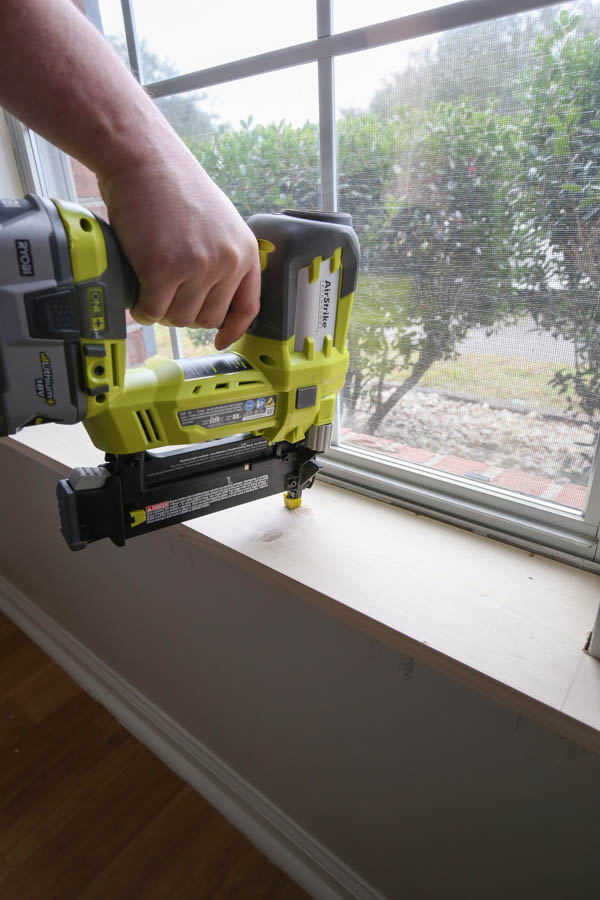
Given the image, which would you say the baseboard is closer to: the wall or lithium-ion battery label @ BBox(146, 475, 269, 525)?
the wall

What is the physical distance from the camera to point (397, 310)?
2.45ft

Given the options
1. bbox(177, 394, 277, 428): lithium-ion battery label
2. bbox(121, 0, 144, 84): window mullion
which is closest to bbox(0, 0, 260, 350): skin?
bbox(177, 394, 277, 428): lithium-ion battery label

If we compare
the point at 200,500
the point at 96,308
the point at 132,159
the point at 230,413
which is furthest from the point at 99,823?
the point at 132,159

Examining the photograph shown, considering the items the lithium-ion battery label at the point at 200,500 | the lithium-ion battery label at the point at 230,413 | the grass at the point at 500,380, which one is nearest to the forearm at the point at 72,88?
the lithium-ion battery label at the point at 230,413

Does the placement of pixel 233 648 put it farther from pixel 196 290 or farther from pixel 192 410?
pixel 196 290

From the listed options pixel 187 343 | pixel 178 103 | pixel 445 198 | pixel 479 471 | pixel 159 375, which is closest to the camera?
pixel 159 375

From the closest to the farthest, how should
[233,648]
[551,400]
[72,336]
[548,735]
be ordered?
1. [72,336]
2. [548,735]
3. [551,400]
4. [233,648]

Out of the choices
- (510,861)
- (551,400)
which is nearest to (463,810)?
(510,861)

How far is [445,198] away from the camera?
65 cm

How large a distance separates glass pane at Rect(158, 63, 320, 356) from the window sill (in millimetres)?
495

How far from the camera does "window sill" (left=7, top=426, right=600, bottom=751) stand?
0.52 metres

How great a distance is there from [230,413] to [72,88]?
0.33 meters

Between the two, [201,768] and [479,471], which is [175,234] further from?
[201,768]

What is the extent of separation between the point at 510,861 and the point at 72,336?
801 millimetres
